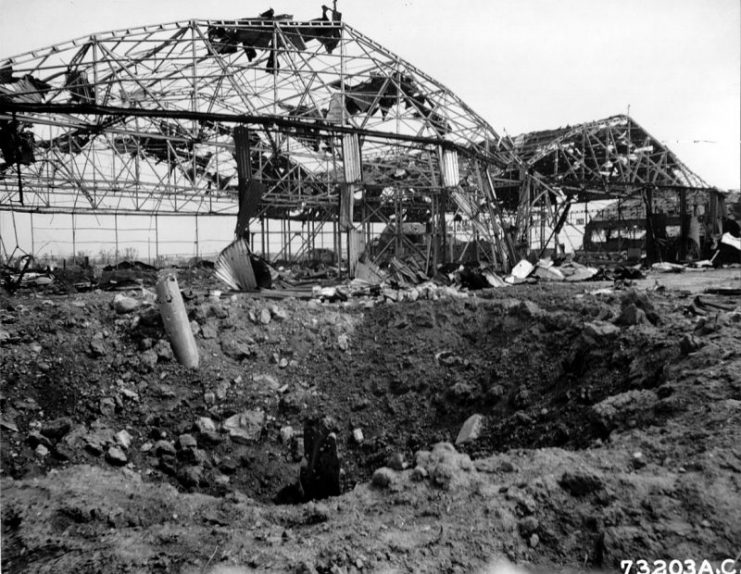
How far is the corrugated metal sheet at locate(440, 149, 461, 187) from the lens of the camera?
15.0 meters

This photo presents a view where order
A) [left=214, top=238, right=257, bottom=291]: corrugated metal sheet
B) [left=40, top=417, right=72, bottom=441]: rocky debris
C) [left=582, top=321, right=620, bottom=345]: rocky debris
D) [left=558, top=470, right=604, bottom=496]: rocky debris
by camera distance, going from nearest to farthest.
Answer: [left=558, top=470, right=604, bottom=496]: rocky debris < [left=40, top=417, right=72, bottom=441]: rocky debris < [left=582, top=321, right=620, bottom=345]: rocky debris < [left=214, top=238, right=257, bottom=291]: corrugated metal sheet

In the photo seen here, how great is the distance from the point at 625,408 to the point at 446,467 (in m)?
1.88

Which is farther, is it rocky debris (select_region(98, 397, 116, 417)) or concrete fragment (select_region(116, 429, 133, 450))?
rocky debris (select_region(98, 397, 116, 417))

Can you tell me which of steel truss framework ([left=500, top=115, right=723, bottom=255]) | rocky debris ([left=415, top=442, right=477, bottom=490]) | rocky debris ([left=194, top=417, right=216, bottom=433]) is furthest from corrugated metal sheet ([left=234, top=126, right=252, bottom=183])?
steel truss framework ([left=500, top=115, right=723, bottom=255])

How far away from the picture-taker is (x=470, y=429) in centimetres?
545

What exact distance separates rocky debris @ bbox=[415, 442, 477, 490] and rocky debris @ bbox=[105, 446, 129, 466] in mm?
2983

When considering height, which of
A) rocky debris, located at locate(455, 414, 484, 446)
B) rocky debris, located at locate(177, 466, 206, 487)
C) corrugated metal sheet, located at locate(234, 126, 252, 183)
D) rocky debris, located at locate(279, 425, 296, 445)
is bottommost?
rocky debris, located at locate(177, 466, 206, 487)

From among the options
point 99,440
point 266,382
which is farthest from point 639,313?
point 99,440

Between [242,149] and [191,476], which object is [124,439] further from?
[242,149]

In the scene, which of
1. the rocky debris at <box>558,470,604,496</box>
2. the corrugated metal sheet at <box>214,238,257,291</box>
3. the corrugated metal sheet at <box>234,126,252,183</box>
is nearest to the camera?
the rocky debris at <box>558,470,604,496</box>

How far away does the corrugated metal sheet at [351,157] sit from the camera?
13.2 m

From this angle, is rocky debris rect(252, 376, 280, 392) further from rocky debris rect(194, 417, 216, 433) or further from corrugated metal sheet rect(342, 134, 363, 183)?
corrugated metal sheet rect(342, 134, 363, 183)

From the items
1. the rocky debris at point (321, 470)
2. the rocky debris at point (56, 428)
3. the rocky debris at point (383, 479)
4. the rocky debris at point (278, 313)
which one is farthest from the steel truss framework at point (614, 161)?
the rocky debris at point (56, 428)

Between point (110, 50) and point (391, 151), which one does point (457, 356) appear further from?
point (391, 151)
